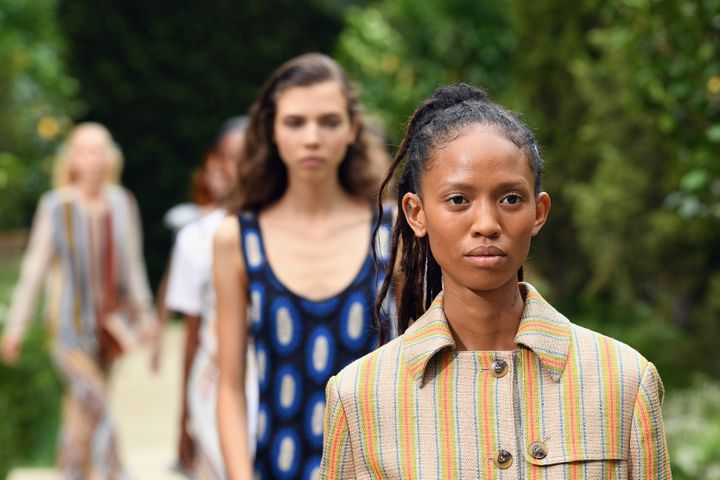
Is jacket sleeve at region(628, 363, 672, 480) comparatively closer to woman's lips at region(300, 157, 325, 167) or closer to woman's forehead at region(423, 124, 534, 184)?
woman's forehead at region(423, 124, 534, 184)

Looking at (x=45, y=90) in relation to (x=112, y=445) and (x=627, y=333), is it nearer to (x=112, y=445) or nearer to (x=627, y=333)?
(x=627, y=333)

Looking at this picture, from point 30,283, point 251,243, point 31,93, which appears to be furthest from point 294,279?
point 31,93

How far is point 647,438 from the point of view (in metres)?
2.18

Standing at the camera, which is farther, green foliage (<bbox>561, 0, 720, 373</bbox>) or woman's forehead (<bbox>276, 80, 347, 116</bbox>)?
green foliage (<bbox>561, 0, 720, 373</bbox>)

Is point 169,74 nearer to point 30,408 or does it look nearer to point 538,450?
point 30,408

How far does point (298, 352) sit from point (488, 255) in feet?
5.01

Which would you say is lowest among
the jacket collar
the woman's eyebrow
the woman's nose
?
the jacket collar

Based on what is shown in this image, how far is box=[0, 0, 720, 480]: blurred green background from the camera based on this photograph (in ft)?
31.1

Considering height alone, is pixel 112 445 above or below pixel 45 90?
below

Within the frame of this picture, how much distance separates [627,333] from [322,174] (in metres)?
7.89

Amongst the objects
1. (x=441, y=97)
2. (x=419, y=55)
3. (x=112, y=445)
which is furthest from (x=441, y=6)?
(x=441, y=97)

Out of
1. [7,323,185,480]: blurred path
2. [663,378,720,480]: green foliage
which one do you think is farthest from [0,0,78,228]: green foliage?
[663,378,720,480]: green foliage

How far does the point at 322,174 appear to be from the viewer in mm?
3779

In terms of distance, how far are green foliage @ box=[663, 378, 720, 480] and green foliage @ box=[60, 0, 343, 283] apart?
6907 mm
